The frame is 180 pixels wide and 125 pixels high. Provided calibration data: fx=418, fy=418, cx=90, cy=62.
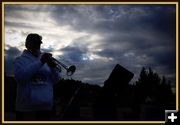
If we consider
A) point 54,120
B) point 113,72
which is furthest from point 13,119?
point 113,72

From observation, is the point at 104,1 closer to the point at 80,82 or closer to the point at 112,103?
the point at 80,82

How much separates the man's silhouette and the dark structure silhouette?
1.28 metres

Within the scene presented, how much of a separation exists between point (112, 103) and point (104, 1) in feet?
4.33

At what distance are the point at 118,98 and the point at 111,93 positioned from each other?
14 cm

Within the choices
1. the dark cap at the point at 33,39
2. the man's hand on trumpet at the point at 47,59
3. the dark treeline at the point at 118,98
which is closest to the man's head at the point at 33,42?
the dark cap at the point at 33,39

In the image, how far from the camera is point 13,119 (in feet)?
13.8

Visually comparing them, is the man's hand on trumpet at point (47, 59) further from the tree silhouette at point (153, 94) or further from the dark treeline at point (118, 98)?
the tree silhouette at point (153, 94)

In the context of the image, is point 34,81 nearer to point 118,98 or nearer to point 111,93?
point 111,93

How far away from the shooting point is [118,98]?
4938 mm

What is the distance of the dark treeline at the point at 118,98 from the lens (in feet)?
14.7

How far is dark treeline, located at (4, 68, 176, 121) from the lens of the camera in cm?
449

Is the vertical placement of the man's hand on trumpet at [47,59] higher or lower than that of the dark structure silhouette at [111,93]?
higher

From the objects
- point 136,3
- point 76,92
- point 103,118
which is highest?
point 136,3

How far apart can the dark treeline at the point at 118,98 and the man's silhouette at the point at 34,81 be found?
0.90m
